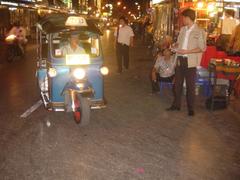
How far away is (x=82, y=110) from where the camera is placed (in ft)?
22.6

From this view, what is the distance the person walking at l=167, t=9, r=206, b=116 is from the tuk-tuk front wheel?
7.16 ft

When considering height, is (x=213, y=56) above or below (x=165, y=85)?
above

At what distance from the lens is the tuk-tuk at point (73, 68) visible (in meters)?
7.13

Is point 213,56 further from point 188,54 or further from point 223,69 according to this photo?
point 188,54

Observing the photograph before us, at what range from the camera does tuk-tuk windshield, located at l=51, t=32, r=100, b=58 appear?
24.7 ft

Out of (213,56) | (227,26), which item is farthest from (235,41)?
(227,26)

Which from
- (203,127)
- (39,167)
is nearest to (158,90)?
(203,127)

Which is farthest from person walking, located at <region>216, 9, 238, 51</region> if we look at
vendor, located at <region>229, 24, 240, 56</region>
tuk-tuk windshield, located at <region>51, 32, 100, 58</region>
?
tuk-tuk windshield, located at <region>51, 32, 100, 58</region>

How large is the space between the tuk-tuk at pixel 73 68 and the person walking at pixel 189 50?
162 cm

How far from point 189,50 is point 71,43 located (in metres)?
2.35

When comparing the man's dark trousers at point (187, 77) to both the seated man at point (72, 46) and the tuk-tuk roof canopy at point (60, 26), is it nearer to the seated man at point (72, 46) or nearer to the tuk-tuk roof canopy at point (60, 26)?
the tuk-tuk roof canopy at point (60, 26)

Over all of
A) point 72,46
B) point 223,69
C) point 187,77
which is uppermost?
point 72,46

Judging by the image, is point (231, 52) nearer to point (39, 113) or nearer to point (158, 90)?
point (158, 90)

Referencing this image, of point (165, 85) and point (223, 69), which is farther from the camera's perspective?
point (165, 85)
